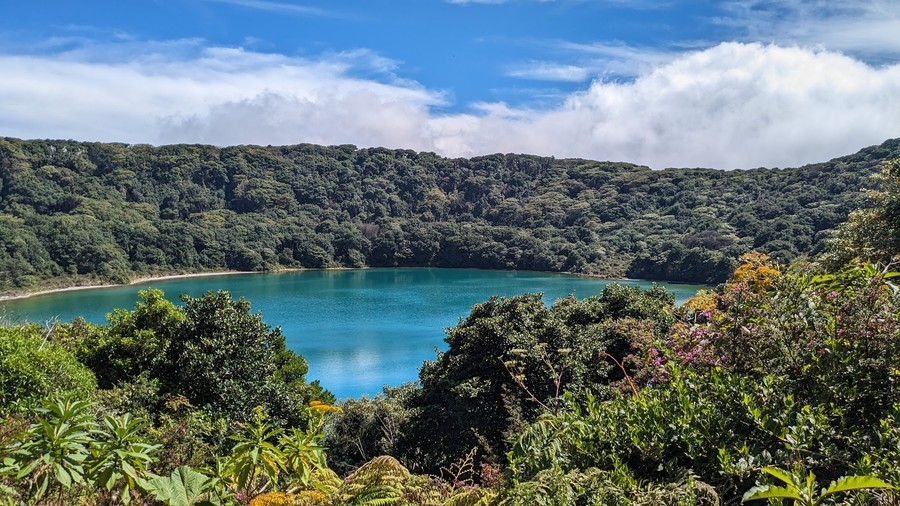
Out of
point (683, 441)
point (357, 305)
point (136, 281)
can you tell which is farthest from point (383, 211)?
point (683, 441)

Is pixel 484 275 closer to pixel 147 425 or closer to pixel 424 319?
pixel 424 319

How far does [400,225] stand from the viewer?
4225 inches

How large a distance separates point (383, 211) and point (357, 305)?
197 ft

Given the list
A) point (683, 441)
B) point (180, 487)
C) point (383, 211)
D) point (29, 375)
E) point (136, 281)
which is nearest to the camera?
point (683, 441)

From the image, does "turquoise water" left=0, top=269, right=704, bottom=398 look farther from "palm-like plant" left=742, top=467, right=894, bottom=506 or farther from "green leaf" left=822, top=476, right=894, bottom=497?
"green leaf" left=822, top=476, right=894, bottom=497

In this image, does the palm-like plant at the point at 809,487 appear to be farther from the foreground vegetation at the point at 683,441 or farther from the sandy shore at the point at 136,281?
the sandy shore at the point at 136,281

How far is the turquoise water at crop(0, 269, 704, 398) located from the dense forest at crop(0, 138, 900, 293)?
4977mm

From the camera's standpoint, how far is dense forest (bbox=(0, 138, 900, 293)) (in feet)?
234

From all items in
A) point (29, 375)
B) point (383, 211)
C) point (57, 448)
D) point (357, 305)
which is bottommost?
point (357, 305)

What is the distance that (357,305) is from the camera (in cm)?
5656

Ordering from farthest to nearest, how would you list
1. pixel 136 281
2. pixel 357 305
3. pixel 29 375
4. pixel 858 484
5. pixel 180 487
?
pixel 136 281 → pixel 357 305 → pixel 29 375 → pixel 180 487 → pixel 858 484

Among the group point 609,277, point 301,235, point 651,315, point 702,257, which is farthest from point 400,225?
point 651,315

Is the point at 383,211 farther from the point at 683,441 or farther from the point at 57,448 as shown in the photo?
the point at 683,441

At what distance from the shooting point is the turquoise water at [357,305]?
109 ft
